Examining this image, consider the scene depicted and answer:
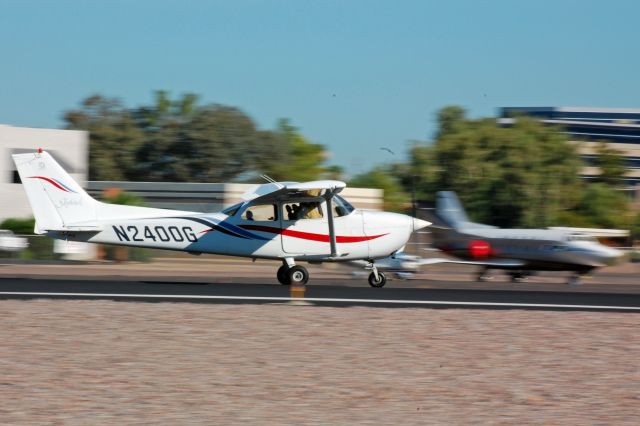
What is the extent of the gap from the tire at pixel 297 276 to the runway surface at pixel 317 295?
1.05ft

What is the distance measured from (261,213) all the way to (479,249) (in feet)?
25.7

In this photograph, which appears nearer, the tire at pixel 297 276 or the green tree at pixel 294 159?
the tire at pixel 297 276

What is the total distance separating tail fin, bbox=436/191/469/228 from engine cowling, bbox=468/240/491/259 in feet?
4.76

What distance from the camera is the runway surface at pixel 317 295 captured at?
596 inches

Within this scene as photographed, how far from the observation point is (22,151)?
37.7 m

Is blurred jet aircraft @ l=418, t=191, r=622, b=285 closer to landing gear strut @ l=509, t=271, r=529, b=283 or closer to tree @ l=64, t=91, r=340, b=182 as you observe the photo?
landing gear strut @ l=509, t=271, r=529, b=283

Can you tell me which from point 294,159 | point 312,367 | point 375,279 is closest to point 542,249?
point 375,279

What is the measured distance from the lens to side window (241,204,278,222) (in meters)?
19.2

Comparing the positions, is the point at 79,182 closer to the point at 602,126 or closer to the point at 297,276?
the point at 297,276

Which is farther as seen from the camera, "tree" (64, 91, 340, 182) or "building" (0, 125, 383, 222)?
"tree" (64, 91, 340, 182)

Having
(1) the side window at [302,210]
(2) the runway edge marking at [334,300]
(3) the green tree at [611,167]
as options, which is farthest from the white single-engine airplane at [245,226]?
(3) the green tree at [611,167]

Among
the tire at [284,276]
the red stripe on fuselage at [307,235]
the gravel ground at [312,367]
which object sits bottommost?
the gravel ground at [312,367]

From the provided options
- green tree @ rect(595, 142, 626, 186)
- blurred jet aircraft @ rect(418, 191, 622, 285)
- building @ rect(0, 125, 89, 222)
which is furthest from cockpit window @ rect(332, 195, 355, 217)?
green tree @ rect(595, 142, 626, 186)

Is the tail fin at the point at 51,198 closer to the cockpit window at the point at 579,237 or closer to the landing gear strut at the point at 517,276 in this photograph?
the landing gear strut at the point at 517,276
